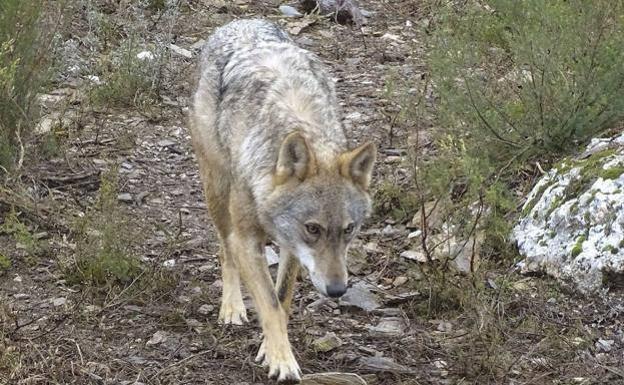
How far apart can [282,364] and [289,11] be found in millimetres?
7471

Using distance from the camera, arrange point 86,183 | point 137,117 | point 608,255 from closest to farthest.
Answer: point 608,255
point 86,183
point 137,117

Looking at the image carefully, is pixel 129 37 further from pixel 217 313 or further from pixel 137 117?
pixel 217 313

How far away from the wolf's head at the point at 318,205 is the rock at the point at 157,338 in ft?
2.94

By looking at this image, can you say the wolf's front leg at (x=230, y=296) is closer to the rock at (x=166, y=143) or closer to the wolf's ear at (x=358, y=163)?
the wolf's ear at (x=358, y=163)

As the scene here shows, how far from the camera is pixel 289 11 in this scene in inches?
459

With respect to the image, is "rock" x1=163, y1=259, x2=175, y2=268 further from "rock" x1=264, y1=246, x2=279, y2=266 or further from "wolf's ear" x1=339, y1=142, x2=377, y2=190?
"wolf's ear" x1=339, y1=142, x2=377, y2=190

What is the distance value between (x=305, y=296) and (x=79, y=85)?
3953 mm

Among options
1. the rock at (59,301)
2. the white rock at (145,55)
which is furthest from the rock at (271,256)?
the white rock at (145,55)

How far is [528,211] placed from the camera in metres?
6.26

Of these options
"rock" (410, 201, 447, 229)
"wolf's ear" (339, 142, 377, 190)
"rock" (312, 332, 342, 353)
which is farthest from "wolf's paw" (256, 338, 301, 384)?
"rock" (410, 201, 447, 229)

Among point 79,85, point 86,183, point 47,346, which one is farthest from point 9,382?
point 79,85

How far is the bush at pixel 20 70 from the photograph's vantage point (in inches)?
270

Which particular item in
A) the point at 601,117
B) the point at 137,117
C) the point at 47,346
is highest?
the point at 601,117

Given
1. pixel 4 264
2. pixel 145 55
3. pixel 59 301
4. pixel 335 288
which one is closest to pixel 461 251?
pixel 335 288
